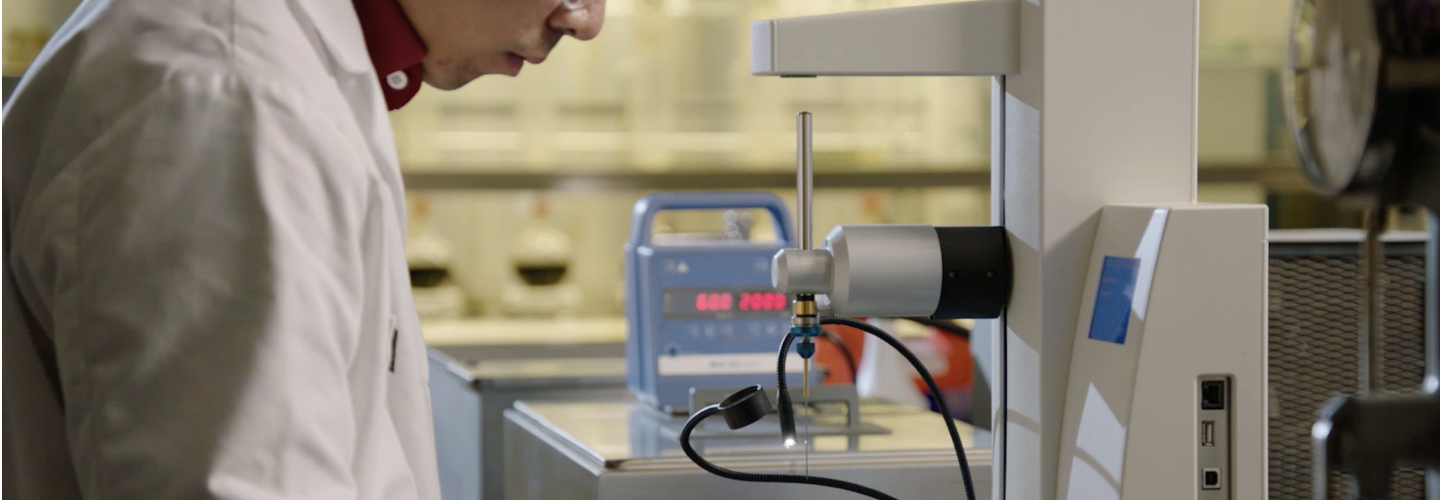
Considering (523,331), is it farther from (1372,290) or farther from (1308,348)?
(1372,290)

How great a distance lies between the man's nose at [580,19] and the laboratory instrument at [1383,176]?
516 mm

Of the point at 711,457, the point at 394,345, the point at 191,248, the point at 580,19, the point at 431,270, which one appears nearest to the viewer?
the point at 191,248

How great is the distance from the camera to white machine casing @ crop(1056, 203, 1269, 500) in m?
0.82

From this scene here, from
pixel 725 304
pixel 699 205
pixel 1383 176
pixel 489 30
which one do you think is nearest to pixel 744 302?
pixel 725 304

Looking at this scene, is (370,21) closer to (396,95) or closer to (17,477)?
(396,95)

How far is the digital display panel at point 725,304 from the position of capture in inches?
60.1

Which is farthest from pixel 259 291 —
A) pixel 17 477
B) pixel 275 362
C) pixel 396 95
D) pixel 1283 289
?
pixel 1283 289

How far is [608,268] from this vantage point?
3.53 m

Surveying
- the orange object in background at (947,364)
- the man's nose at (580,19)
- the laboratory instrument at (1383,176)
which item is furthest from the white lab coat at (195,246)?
the orange object in background at (947,364)

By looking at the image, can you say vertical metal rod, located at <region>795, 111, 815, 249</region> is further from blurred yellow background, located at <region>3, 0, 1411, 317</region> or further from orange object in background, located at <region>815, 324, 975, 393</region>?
blurred yellow background, located at <region>3, 0, 1411, 317</region>

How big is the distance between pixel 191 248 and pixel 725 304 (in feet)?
3.21

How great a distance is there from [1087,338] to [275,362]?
0.54 metres

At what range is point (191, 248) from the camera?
60 centimetres

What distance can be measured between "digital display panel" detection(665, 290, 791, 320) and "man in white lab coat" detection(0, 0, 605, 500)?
2.72 ft
